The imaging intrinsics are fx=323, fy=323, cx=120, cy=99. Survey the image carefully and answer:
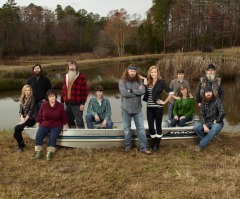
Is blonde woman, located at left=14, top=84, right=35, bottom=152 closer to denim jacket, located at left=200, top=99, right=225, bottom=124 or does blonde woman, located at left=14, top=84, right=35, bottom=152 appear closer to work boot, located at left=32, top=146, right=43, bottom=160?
work boot, located at left=32, top=146, right=43, bottom=160

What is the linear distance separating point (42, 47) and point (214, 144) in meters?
48.6

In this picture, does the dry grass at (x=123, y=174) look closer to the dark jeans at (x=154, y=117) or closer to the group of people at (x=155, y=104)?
the group of people at (x=155, y=104)

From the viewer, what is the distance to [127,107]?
556 centimetres

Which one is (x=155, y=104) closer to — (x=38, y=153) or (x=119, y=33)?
(x=38, y=153)

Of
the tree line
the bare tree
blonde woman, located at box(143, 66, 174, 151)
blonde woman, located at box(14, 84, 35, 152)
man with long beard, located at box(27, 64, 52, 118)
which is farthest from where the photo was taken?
the bare tree

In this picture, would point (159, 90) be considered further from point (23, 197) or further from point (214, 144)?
point (23, 197)

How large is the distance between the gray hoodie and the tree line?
1537 inches

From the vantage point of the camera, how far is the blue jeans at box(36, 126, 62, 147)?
5621 millimetres

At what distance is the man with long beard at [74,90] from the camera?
6117 mm

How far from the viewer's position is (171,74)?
66.2 ft

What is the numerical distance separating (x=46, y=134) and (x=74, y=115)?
83cm

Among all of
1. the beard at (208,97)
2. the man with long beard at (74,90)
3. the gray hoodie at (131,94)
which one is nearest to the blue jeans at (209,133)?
the beard at (208,97)

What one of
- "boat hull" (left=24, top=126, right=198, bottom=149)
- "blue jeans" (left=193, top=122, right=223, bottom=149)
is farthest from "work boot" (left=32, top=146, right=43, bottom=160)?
"blue jeans" (left=193, top=122, right=223, bottom=149)

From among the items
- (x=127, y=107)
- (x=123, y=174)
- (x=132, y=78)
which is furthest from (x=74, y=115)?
(x=123, y=174)
